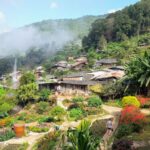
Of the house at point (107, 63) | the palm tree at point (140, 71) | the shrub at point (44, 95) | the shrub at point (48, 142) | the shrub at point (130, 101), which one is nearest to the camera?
the shrub at point (48, 142)

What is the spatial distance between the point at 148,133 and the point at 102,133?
169 inches

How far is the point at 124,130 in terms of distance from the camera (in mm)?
29375

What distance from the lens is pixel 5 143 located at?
34938mm

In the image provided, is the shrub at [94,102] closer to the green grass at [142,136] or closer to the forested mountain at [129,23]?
the green grass at [142,136]

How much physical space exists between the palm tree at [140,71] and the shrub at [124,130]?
455 inches

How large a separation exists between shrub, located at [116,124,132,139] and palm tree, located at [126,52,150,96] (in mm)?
11548

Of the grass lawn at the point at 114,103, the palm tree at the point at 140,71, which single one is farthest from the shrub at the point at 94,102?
the palm tree at the point at 140,71

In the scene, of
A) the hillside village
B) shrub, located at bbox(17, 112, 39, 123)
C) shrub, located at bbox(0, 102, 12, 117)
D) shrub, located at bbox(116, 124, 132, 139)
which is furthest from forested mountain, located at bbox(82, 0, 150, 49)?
shrub, located at bbox(116, 124, 132, 139)

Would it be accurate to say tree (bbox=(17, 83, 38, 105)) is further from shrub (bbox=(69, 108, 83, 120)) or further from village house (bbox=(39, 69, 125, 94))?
Result: shrub (bbox=(69, 108, 83, 120))

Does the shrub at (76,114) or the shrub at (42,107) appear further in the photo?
the shrub at (42,107)

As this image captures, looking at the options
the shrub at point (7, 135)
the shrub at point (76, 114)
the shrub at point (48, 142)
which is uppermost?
the shrub at point (76, 114)

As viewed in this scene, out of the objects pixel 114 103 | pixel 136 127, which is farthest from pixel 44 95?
pixel 136 127

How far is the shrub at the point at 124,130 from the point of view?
28.9 m

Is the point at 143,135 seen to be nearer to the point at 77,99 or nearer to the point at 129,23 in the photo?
the point at 77,99
